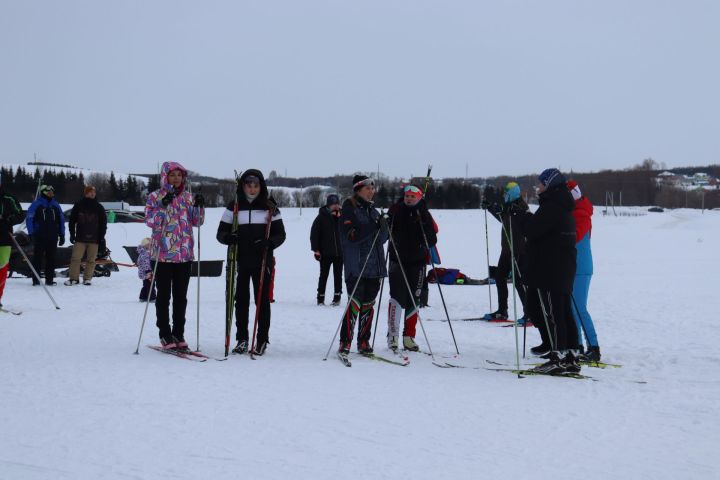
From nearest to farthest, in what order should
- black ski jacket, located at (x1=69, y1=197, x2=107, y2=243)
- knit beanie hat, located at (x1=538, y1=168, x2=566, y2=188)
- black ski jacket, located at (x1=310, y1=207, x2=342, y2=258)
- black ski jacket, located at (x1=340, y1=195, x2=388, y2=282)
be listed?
knit beanie hat, located at (x1=538, y1=168, x2=566, y2=188) → black ski jacket, located at (x1=340, y1=195, x2=388, y2=282) → black ski jacket, located at (x1=310, y1=207, x2=342, y2=258) → black ski jacket, located at (x1=69, y1=197, x2=107, y2=243)

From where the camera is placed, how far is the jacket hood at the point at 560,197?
5.70 meters

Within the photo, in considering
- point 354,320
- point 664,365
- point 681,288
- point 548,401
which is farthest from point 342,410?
point 681,288

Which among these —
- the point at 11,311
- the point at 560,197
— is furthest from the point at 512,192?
the point at 11,311

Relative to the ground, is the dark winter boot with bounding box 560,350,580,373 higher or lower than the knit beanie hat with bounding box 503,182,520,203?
lower

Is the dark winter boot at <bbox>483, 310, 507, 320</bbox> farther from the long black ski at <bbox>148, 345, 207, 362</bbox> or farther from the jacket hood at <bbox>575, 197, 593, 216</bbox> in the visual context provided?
the long black ski at <bbox>148, 345, 207, 362</bbox>

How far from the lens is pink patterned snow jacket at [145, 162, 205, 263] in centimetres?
611

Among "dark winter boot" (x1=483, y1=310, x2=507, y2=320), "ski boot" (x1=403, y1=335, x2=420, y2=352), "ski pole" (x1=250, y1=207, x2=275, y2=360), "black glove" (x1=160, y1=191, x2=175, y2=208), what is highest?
"black glove" (x1=160, y1=191, x2=175, y2=208)

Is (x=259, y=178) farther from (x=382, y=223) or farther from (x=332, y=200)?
(x=332, y=200)

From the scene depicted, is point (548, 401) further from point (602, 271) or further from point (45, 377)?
point (602, 271)

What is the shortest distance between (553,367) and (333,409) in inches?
83.8

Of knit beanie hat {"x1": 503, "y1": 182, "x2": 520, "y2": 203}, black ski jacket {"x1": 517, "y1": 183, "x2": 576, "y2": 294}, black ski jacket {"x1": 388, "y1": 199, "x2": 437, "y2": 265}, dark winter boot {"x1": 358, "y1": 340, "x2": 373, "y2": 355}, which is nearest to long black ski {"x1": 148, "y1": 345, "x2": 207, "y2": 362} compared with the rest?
dark winter boot {"x1": 358, "y1": 340, "x2": 373, "y2": 355}

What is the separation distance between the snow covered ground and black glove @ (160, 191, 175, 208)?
1391 millimetres

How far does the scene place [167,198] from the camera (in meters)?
6.15

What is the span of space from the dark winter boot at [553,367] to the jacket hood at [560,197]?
1.25 metres
